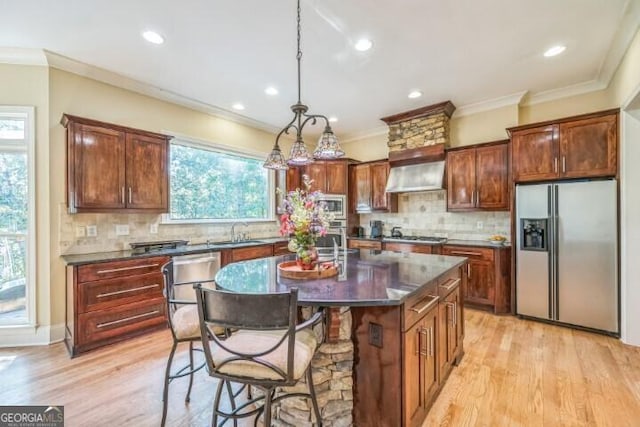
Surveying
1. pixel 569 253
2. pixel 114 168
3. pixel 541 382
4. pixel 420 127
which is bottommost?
pixel 541 382

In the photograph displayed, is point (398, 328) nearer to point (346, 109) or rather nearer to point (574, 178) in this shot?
point (574, 178)

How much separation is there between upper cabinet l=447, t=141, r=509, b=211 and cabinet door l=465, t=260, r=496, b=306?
2.73 feet

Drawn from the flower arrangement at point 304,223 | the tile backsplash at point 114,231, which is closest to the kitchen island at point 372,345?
the flower arrangement at point 304,223

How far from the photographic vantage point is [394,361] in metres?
1.57

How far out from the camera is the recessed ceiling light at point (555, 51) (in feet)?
9.77

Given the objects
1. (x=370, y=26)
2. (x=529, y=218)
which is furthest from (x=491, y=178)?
(x=370, y=26)

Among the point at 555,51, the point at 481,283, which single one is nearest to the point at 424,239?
the point at 481,283

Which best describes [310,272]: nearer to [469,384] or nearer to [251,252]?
[469,384]

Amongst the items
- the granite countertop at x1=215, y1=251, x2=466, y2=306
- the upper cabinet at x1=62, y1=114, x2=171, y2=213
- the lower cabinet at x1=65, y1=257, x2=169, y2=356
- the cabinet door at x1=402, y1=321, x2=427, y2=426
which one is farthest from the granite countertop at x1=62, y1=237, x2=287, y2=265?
the cabinet door at x1=402, y1=321, x2=427, y2=426

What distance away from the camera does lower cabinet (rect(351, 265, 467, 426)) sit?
1563mm

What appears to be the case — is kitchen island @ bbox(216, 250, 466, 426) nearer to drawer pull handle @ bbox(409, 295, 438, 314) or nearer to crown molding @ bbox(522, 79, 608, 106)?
drawer pull handle @ bbox(409, 295, 438, 314)

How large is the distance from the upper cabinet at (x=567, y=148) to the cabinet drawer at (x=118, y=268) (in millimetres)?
4549

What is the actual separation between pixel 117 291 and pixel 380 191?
4.21 metres

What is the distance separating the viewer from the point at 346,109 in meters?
4.77
